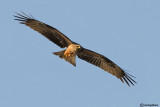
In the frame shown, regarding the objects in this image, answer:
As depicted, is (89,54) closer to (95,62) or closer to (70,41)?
(95,62)

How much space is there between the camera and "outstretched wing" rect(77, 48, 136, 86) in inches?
480

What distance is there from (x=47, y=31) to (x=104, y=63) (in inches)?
111

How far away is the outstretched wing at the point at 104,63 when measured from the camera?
12180mm

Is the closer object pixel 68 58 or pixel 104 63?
pixel 68 58

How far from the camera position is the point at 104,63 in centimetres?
1252

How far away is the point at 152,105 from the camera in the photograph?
971 cm

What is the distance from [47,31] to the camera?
1146 centimetres

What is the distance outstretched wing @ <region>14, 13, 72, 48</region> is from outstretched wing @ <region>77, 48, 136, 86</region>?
961mm

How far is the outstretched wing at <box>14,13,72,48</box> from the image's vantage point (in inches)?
443

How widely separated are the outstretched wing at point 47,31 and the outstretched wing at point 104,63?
0.96m

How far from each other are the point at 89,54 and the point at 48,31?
6.44ft

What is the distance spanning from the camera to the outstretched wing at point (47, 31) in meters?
11.2

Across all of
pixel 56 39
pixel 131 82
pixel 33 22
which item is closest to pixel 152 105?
pixel 131 82

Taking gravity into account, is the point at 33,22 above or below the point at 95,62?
above
